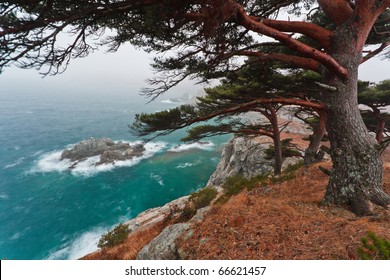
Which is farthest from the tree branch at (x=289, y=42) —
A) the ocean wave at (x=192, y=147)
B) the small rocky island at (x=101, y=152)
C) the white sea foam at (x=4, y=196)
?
the white sea foam at (x=4, y=196)

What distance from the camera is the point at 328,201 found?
4199 millimetres

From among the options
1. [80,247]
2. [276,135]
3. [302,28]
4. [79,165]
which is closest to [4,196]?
[79,165]

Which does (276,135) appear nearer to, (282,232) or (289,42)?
(289,42)

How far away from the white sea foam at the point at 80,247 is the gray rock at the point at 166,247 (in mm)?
19122

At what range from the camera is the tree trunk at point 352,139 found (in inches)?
152

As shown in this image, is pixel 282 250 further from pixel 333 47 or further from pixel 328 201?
pixel 333 47

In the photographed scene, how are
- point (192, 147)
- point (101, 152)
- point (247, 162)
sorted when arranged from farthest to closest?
point (192, 147) < point (101, 152) < point (247, 162)

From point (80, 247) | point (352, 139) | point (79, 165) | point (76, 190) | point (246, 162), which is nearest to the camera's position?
point (352, 139)

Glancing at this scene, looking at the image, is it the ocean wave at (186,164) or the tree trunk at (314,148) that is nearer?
the tree trunk at (314,148)

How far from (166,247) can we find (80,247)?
22.0 m

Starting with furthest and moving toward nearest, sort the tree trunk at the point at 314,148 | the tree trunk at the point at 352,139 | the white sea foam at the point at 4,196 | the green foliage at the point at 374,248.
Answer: the white sea foam at the point at 4,196, the tree trunk at the point at 314,148, the tree trunk at the point at 352,139, the green foliage at the point at 374,248

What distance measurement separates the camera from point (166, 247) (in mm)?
3650

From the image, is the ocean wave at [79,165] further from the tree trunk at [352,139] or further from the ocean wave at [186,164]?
the tree trunk at [352,139]
